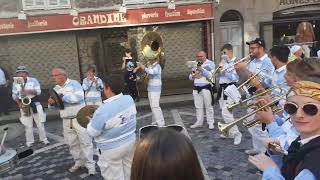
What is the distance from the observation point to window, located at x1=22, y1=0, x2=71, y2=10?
1162 cm

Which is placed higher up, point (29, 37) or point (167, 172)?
point (29, 37)

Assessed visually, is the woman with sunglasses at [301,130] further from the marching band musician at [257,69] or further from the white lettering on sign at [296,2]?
the white lettering on sign at [296,2]

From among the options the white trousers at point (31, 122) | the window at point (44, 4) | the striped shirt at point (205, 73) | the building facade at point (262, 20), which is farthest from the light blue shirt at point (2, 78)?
the building facade at point (262, 20)

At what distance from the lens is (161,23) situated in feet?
39.1

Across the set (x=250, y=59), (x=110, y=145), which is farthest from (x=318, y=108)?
(x=250, y=59)

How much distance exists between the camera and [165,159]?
5.43 feet

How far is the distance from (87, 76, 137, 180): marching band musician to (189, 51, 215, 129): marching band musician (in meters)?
3.65

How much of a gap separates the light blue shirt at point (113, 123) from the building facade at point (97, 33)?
7.62 metres

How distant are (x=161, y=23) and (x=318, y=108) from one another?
989cm

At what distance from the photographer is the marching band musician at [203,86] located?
798 cm

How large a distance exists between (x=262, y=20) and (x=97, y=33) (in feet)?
18.6

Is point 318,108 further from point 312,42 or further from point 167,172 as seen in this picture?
point 312,42

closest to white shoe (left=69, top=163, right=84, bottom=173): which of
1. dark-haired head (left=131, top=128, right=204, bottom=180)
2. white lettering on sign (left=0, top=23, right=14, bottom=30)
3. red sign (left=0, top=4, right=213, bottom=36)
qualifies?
dark-haired head (left=131, top=128, right=204, bottom=180)

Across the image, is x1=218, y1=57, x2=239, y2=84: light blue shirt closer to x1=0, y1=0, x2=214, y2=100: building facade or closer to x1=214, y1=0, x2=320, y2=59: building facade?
x1=0, y1=0, x2=214, y2=100: building facade
